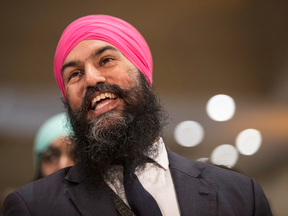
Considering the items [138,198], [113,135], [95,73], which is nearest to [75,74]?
[95,73]

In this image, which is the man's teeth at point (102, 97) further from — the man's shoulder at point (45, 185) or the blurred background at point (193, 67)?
the blurred background at point (193, 67)

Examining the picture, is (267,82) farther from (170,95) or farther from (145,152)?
(145,152)

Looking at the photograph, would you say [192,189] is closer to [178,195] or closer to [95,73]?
[178,195]

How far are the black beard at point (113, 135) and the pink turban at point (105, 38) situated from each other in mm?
154

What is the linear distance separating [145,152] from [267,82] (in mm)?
916

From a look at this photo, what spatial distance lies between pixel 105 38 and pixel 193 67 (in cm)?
64

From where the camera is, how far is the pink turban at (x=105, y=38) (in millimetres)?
1284

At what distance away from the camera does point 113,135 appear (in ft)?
3.77

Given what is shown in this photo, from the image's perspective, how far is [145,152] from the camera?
1.27 m

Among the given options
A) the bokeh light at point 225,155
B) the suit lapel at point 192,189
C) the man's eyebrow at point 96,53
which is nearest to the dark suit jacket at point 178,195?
the suit lapel at point 192,189

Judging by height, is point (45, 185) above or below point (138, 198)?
above

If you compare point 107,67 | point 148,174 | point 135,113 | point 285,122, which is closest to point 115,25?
point 107,67

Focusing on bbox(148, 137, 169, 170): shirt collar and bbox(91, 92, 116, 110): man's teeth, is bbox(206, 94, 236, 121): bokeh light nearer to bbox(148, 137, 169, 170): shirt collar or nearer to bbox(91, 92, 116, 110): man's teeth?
bbox(148, 137, 169, 170): shirt collar

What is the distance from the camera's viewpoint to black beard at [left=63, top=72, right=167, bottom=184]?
45.3 inches
